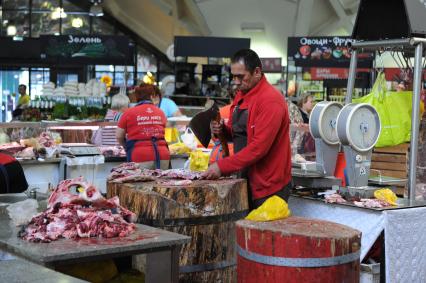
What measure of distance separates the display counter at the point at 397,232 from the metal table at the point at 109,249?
1606 mm

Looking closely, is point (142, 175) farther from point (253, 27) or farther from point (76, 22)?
point (76, 22)

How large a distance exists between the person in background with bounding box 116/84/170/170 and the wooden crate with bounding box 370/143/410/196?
9.13ft

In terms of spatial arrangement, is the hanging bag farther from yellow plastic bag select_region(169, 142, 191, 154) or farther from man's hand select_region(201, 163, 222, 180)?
yellow plastic bag select_region(169, 142, 191, 154)

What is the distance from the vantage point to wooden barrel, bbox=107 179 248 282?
4844 mm

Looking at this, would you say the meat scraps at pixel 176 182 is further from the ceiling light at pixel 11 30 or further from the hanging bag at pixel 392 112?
the ceiling light at pixel 11 30

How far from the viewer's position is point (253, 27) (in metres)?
30.4

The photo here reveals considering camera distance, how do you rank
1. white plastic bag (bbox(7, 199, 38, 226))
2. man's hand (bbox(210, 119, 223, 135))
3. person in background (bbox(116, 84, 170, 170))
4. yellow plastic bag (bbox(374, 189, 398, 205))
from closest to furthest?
white plastic bag (bbox(7, 199, 38, 226)) → yellow plastic bag (bbox(374, 189, 398, 205)) → man's hand (bbox(210, 119, 223, 135)) → person in background (bbox(116, 84, 170, 170))

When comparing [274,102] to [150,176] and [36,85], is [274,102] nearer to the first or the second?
[150,176]

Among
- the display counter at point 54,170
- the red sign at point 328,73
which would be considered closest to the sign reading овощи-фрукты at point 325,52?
the display counter at point 54,170

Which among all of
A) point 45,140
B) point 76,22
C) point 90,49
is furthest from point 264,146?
point 76,22

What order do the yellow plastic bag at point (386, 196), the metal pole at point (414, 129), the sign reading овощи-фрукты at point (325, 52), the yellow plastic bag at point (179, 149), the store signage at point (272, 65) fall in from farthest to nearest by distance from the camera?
1. the store signage at point (272, 65)
2. the sign reading овощи-фрукты at point (325, 52)
3. the yellow plastic bag at point (179, 149)
4. the metal pole at point (414, 129)
5. the yellow plastic bag at point (386, 196)

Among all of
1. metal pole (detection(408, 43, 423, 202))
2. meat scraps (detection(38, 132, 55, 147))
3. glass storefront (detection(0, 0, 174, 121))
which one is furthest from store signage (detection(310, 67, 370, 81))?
metal pole (detection(408, 43, 423, 202))

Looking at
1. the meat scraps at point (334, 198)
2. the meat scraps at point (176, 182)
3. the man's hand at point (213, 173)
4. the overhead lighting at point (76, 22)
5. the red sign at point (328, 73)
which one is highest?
the overhead lighting at point (76, 22)

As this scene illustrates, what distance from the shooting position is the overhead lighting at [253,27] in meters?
30.4
